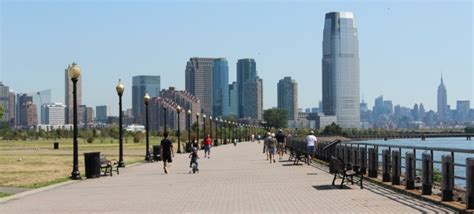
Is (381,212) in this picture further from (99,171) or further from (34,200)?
(99,171)

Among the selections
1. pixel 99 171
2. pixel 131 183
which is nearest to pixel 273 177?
pixel 131 183

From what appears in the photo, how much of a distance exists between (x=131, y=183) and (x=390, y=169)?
8306mm

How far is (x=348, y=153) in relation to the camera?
25859mm

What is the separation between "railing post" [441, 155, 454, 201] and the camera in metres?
13.9

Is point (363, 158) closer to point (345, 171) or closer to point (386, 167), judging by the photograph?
point (386, 167)

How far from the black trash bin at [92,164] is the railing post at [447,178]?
15.2 meters

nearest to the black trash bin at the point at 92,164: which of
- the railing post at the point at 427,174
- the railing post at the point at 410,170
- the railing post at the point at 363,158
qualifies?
the railing post at the point at 363,158

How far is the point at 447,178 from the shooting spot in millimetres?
13914

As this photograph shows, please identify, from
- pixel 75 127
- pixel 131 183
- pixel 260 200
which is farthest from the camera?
pixel 75 127

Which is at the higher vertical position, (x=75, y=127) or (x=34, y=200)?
(x=75, y=127)

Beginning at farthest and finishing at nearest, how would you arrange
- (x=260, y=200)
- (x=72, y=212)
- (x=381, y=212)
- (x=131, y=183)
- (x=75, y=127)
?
(x=75, y=127), (x=131, y=183), (x=260, y=200), (x=72, y=212), (x=381, y=212)

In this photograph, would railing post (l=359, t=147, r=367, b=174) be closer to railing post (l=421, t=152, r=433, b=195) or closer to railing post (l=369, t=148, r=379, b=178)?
railing post (l=369, t=148, r=379, b=178)

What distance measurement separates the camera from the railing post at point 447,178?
13.9 meters

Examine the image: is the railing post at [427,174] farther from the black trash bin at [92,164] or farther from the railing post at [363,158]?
the black trash bin at [92,164]
